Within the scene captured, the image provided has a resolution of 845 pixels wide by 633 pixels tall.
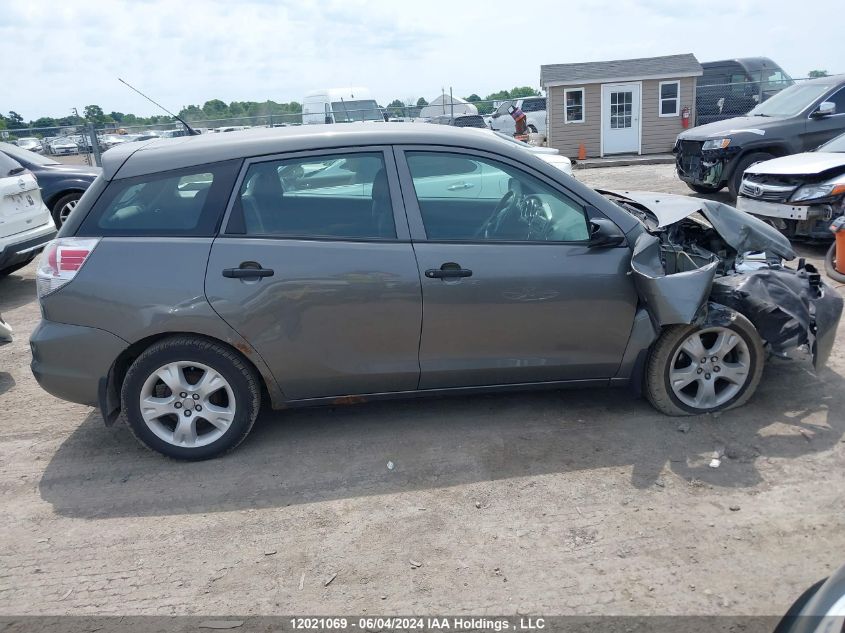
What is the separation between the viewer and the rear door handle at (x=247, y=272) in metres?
3.87

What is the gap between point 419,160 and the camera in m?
4.12

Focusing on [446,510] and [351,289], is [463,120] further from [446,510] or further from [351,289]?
[446,510]

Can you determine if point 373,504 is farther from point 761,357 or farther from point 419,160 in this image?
point 761,357

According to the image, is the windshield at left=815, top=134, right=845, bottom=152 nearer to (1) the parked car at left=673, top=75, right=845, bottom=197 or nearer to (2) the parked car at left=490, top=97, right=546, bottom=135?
(1) the parked car at left=673, top=75, right=845, bottom=197

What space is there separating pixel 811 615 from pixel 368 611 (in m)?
1.63

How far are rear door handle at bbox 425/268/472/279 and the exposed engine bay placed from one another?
979 mm

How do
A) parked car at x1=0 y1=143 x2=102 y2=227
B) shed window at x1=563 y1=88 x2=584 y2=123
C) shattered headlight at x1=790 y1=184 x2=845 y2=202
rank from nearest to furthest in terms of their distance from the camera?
1. shattered headlight at x1=790 y1=184 x2=845 y2=202
2. parked car at x1=0 y1=143 x2=102 y2=227
3. shed window at x1=563 y1=88 x2=584 y2=123

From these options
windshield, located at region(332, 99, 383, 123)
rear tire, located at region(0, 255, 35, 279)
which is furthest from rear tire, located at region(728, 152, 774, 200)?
windshield, located at region(332, 99, 383, 123)

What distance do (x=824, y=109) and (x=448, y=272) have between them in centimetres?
1014

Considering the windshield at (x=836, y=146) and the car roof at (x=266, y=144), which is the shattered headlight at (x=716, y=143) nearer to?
the windshield at (x=836, y=146)

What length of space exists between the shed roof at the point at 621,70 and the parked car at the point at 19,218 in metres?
15.2

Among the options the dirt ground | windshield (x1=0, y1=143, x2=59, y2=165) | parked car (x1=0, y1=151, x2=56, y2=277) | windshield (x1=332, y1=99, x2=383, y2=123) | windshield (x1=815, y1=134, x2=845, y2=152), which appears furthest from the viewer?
windshield (x1=332, y1=99, x2=383, y2=123)

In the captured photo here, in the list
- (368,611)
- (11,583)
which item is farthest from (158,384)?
(368,611)

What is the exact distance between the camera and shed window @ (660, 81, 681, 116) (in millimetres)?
20641
